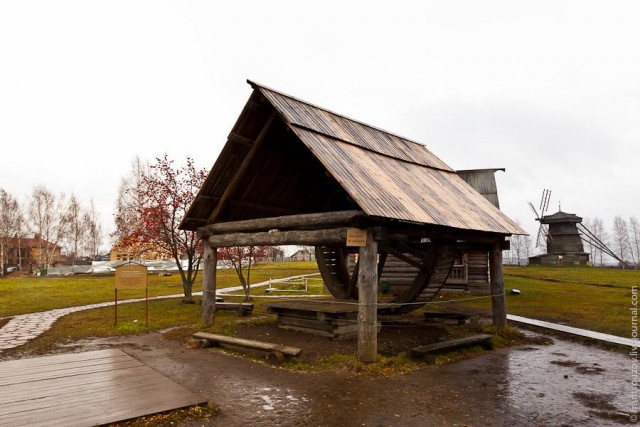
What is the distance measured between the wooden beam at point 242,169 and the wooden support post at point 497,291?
26.1 ft

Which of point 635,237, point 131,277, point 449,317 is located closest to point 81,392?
point 131,277

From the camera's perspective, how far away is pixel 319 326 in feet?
37.1

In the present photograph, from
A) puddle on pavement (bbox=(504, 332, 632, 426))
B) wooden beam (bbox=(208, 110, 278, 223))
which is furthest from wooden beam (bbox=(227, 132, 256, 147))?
puddle on pavement (bbox=(504, 332, 632, 426))

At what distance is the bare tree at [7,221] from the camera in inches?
1867

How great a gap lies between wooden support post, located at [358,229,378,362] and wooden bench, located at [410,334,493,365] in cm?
113

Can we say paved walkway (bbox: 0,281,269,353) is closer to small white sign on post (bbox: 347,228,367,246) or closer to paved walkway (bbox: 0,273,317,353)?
paved walkway (bbox: 0,273,317,353)

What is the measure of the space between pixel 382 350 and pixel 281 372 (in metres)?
2.89

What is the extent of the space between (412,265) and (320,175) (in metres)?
4.45

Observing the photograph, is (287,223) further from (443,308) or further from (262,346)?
(443,308)

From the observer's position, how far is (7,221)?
48.3 metres

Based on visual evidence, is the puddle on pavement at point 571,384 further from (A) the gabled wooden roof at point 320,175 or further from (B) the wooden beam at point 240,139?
(B) the wooden beam at point 240,139

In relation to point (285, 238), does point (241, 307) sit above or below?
below

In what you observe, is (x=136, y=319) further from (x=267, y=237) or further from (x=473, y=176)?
(x=473, y=176)

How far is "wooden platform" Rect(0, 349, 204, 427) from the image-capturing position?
4.84 meters
